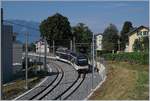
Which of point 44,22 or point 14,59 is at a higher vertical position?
point 44,22

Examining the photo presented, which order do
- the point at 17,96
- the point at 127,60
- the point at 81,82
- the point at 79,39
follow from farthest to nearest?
1. the point at 79,39
2. the point at 127,60
3. the point at 81,82
4. the point at 17,96

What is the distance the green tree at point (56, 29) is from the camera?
105m

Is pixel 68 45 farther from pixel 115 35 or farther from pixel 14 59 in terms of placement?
pixel 14 59

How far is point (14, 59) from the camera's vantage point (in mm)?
65688

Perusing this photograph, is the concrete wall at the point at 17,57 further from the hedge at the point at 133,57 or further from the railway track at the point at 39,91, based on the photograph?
the hedge at the point at 133,57

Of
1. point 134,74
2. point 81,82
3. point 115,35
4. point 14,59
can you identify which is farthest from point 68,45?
point 134,74

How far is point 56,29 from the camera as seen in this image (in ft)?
347

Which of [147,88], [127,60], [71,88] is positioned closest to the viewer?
[147,88]

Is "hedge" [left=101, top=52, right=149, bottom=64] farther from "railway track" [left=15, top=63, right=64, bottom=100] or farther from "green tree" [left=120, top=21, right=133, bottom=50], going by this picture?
"green tree" [left=120, top=21, right=133, bottom=50]

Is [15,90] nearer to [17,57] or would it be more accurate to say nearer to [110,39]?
[17,57]

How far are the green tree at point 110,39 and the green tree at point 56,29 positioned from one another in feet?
29.6

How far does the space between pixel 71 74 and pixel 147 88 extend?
2969cm

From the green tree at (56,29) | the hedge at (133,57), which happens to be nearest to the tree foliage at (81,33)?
the green tree at (56,29)

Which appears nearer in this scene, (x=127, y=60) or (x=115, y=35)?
(x=127, y=60)
